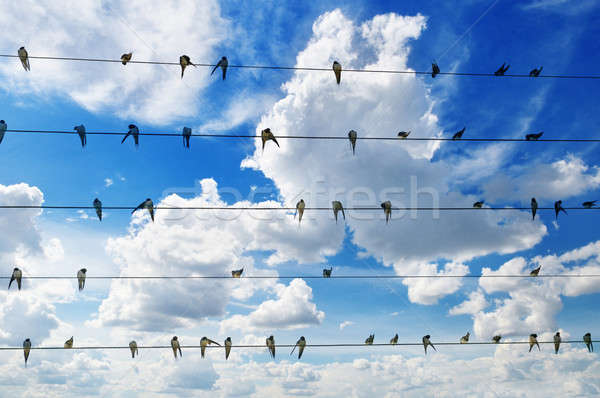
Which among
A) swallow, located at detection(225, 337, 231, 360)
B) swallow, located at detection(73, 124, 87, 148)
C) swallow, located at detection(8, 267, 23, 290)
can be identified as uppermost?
swallow, located at detection(73, 124, 87, 148)

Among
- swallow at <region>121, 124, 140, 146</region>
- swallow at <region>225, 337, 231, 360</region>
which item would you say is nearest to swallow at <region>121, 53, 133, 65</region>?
swallow at <region>121, 124, 140, 146</region>

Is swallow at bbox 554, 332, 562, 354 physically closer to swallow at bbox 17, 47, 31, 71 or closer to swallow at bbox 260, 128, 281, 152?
swallow at bbox 260, 128, 281, 152

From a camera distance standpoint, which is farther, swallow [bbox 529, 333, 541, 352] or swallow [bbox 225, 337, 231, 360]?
swallow [bbox 529, 333, 541, 352]

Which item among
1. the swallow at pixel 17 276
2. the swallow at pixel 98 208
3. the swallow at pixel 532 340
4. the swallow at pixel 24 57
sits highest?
the swallow at pixel 24 57

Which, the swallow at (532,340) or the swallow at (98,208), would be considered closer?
the swallow at (98,208)

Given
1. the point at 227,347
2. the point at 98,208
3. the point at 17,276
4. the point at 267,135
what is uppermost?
the point at 267,135

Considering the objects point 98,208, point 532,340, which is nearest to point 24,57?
point 98,208

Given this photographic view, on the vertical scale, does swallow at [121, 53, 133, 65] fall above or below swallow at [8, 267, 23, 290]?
above

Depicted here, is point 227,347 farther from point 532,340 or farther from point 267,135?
point 532,340

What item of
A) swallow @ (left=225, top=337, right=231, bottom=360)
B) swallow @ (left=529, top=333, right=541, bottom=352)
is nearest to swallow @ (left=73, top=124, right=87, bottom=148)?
swallow @ (left=225, top=337, right=231, bottom=360)

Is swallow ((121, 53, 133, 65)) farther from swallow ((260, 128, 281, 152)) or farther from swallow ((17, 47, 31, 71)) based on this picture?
swallow ((260, 128, 281, 152))

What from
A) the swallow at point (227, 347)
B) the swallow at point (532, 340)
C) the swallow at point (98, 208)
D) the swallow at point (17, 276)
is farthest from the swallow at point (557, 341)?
the swallow at point (17, 276)

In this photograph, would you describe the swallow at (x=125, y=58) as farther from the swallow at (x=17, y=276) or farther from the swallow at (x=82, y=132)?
the swallow at (x=17, y=276)

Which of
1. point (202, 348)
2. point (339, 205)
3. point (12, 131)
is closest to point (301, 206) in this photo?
point (339, 205)
